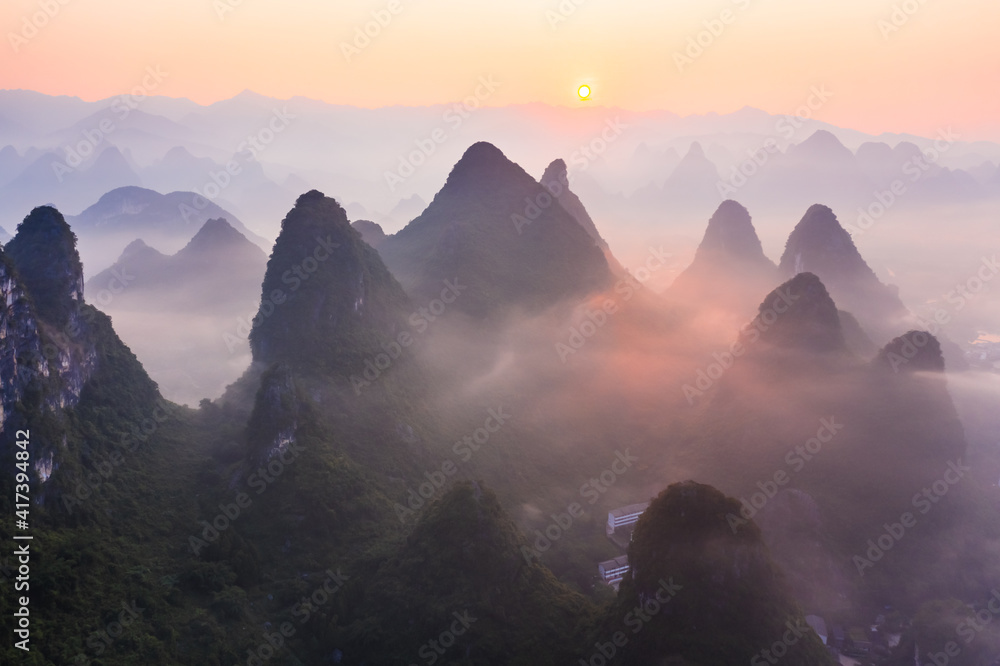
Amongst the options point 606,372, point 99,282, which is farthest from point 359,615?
point 99,282

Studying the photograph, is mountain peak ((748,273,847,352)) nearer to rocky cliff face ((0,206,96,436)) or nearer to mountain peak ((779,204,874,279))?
mountain peak ((779,204,874,279))

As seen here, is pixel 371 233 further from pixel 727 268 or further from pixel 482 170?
pixel 727 268

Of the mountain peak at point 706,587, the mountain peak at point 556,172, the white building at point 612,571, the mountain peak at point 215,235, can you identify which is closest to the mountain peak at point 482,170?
the mountain peak at point 556,172

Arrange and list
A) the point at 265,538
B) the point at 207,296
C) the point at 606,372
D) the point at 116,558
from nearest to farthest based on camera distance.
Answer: the point at 116,558 → the point at 265,538 → the point at 606,372 → the point at 207,296

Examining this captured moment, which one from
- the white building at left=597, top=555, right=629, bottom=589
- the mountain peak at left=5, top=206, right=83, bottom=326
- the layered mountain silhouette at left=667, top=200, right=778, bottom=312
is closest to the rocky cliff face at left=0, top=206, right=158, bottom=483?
the mountain peak at left=5, top=206, right=83, bottom=326

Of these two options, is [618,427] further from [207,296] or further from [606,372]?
[207,296]
